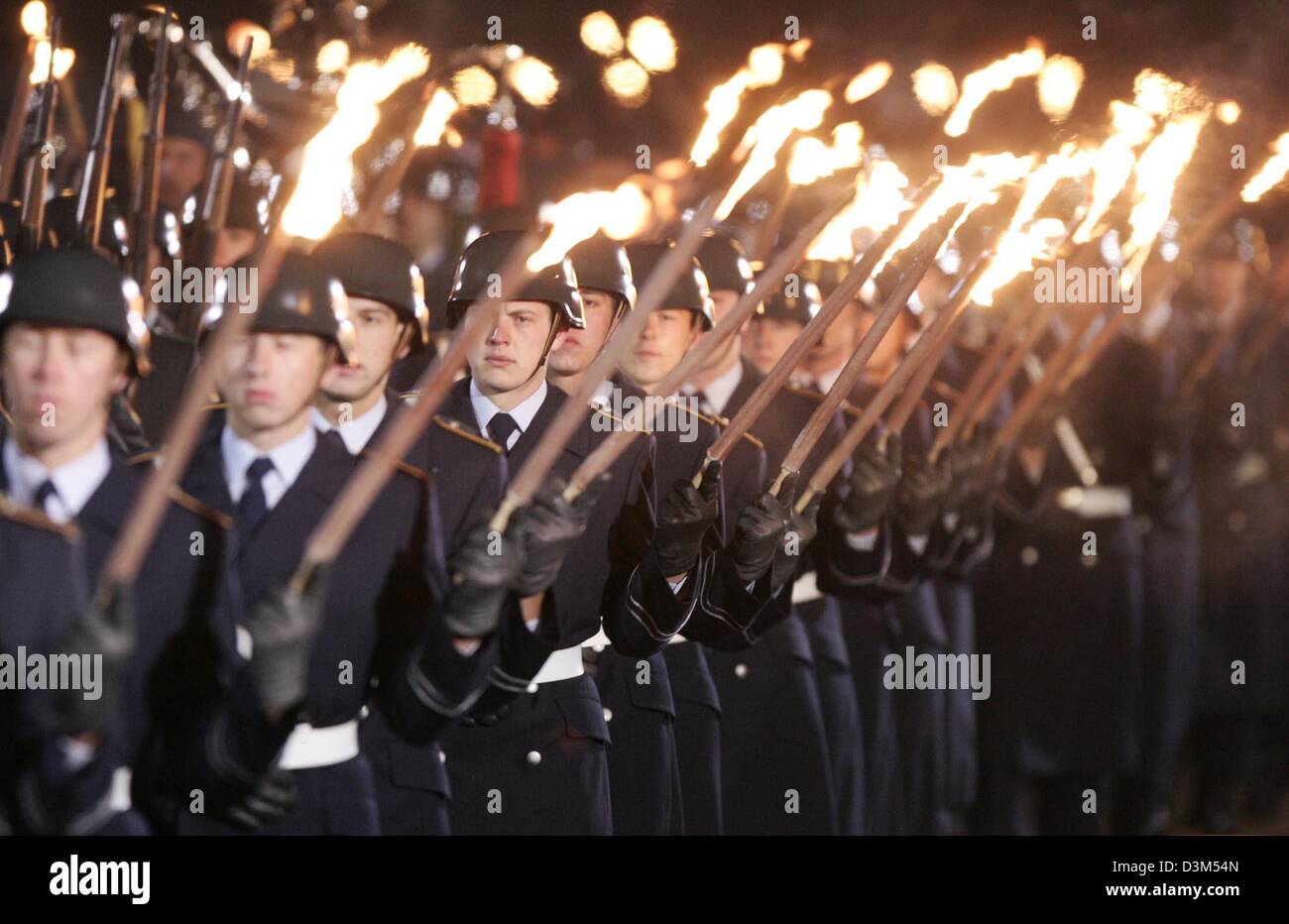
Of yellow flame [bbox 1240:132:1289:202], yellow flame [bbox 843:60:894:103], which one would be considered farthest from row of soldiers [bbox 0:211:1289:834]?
yellow flame [bbox 1240:132:1289:202]

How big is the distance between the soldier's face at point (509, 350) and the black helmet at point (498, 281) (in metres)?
0.03

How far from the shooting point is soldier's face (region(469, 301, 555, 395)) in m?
3.90

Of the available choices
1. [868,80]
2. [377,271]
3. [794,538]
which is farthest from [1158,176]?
[377,271]

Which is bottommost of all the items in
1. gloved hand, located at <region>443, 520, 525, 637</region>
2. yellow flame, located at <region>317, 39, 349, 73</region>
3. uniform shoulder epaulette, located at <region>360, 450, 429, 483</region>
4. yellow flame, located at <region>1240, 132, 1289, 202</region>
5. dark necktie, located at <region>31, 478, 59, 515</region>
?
gloved hand, located at <region>443, 520, 525, 637</region>

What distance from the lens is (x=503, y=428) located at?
12.9 ft

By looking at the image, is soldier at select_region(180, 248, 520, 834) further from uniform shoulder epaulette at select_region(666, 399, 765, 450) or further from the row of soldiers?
uniform shoulder epaulette at select_region(666, 399, 765, 450)

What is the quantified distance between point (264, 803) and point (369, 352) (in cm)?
88

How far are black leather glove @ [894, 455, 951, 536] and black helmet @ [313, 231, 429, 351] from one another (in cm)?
213

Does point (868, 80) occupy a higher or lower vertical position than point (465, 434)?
higher

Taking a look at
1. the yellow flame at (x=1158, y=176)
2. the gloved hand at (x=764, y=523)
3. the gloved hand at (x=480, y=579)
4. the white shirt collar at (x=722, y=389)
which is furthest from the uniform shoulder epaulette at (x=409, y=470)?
the yellow flame at (x=1158, y=176)

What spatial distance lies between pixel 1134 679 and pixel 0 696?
507 cm

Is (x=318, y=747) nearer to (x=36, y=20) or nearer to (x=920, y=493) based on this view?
(x=36, y=20)
